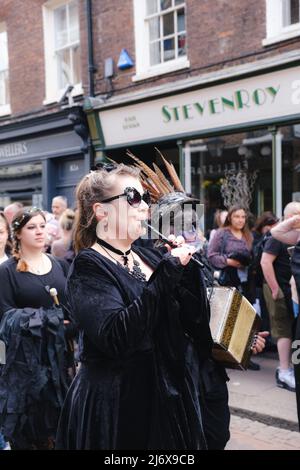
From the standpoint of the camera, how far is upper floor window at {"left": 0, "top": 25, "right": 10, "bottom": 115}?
11.8m

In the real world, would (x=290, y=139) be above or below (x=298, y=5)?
below

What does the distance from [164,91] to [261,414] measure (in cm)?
540

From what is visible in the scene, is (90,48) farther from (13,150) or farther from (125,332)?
(125,332)

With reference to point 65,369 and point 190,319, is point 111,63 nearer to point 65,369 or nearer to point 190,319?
point 65,369

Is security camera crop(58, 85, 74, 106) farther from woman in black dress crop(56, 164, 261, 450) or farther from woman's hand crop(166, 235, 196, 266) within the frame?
woman's hand crop(166, 235, 196, 266)

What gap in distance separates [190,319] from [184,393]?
1.03 feet

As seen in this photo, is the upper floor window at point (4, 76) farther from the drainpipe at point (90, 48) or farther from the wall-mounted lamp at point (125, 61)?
the wall-mounted lamp at point (125, 61)

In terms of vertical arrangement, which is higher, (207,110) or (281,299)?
(207,110)

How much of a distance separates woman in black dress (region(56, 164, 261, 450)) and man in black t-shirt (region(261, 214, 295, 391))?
3245 millimetres

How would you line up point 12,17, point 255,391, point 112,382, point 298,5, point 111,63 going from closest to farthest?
point 112,382
point 255,391
point 298,5
point 111,63
point 12,17

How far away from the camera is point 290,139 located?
23.8 ft

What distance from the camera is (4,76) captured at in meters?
11.9

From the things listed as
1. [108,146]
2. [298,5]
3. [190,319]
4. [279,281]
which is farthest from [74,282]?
[108,146]

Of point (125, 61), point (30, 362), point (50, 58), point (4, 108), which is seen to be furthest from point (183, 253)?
point (4, 108)
